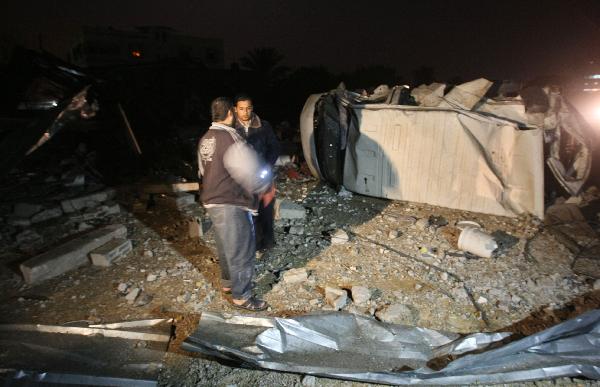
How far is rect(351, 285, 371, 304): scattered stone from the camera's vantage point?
3.37 m

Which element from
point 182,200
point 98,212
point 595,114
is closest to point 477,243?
point 182,200

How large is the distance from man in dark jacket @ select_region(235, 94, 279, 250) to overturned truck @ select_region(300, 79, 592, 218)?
2.34 metres

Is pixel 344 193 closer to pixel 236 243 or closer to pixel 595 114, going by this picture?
pixel 236 243

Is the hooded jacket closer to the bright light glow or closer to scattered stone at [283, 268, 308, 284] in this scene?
scattered stone at [283, 268, 308, 284]

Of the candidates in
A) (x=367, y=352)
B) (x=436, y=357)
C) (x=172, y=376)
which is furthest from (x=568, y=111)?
(x=172, y=376)

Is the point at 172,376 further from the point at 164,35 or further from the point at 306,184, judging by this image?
the point at 164,35

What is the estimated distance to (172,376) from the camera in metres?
2.55

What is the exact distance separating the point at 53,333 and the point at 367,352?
245 cm

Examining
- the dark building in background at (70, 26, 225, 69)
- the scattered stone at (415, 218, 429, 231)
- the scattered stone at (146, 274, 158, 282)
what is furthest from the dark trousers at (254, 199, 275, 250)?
the dark building in background at (70, 26, 225, 69)

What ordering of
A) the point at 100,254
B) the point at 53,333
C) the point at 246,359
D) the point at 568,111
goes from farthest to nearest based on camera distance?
the point at 568,111 < the point at 100,254 < the point at 53,333 < the point at 246,359

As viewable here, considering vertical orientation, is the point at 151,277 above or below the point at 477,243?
below

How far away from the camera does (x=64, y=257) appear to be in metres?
3.96

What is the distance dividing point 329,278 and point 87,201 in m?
4.19

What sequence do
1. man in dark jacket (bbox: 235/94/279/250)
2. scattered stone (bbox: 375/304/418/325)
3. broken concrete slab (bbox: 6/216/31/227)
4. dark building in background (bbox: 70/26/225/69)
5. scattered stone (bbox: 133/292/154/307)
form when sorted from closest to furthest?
scattered stone (bbox: 375/304/418/325), scattered stone (bbox: 133/292/154/307), man in dark jacket (bbox: 235/94/279/250), broken concrete slab (bbox: 6/216/31/227), dark building in background (bbox: 70/26/225/69)
